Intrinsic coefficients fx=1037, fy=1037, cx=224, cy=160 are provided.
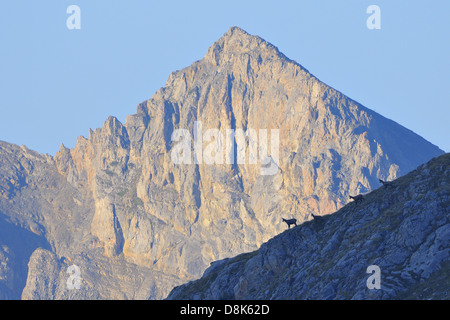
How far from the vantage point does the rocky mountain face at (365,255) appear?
135m

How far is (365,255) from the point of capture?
145125 mm

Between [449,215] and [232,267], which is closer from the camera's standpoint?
[449,215]

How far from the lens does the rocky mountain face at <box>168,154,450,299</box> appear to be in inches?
5321

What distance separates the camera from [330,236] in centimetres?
15850
